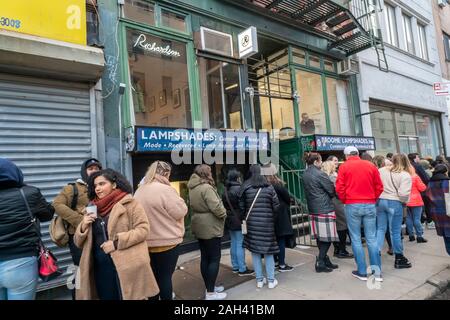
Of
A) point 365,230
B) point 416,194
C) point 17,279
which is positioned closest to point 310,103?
point 416,194

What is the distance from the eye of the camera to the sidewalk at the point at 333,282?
4.14 m

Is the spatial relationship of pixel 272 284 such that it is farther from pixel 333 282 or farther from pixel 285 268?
pixel 333 282

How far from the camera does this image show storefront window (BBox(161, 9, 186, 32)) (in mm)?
6805

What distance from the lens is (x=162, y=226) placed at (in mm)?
3311

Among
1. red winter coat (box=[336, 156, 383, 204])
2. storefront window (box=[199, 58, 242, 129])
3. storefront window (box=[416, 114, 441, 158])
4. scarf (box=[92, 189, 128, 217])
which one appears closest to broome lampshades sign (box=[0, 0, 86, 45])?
storefront window (box=[199, 58, 242, 129])

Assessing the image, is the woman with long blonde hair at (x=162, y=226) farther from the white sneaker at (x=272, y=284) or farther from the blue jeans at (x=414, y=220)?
the blue jeans at (x=414, y=220)

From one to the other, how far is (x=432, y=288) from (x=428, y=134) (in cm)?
1316

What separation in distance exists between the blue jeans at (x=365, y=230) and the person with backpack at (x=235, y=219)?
1.69 meters

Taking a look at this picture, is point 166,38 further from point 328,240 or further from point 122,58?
point 328,240

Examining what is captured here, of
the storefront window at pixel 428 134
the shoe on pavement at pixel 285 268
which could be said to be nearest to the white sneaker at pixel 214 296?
the shoe on pavement at pixel 285 268

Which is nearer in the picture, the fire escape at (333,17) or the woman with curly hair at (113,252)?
the woman with curly hair at (113,252)

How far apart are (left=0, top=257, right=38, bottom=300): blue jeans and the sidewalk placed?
81.8 inches

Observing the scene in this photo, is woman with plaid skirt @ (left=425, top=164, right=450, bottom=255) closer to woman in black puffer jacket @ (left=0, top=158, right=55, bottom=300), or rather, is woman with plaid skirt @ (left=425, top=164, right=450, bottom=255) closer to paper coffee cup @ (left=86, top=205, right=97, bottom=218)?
paper coffee cup @ (left=86, top=205, right=97, bottom=218)
